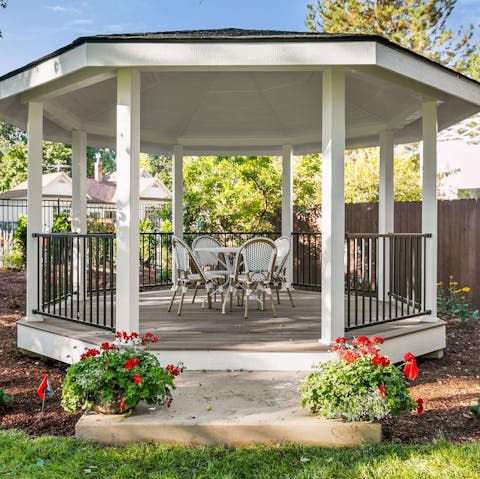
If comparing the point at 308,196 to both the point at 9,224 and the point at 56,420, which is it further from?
the point at 9,224

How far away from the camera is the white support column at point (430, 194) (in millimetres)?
5594

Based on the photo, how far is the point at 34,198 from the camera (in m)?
5.65

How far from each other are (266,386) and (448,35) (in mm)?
15372

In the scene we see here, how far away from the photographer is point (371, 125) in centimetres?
737

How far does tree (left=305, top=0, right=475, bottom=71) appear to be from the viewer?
627 inches

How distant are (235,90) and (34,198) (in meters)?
2.69

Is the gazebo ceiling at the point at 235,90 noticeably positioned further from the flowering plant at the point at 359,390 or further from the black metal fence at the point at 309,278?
the flowering plant at the point at 359,390

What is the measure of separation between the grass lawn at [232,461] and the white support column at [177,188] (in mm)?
5599

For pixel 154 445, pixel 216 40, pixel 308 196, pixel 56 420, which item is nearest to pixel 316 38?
pixel 216 40

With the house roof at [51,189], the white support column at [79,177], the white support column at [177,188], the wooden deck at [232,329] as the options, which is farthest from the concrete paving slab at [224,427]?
the house roof at [51,189]

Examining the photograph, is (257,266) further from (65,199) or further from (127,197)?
(65,199)

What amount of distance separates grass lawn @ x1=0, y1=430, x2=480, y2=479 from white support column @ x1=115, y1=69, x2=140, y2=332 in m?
1.36

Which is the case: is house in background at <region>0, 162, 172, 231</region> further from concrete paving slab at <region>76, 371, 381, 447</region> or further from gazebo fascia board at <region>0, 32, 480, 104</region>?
concrete paving slab at <region>76, 371, 381, 447</region>

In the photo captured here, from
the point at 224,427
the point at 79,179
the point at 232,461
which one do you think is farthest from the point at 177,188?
the point at 232,461
